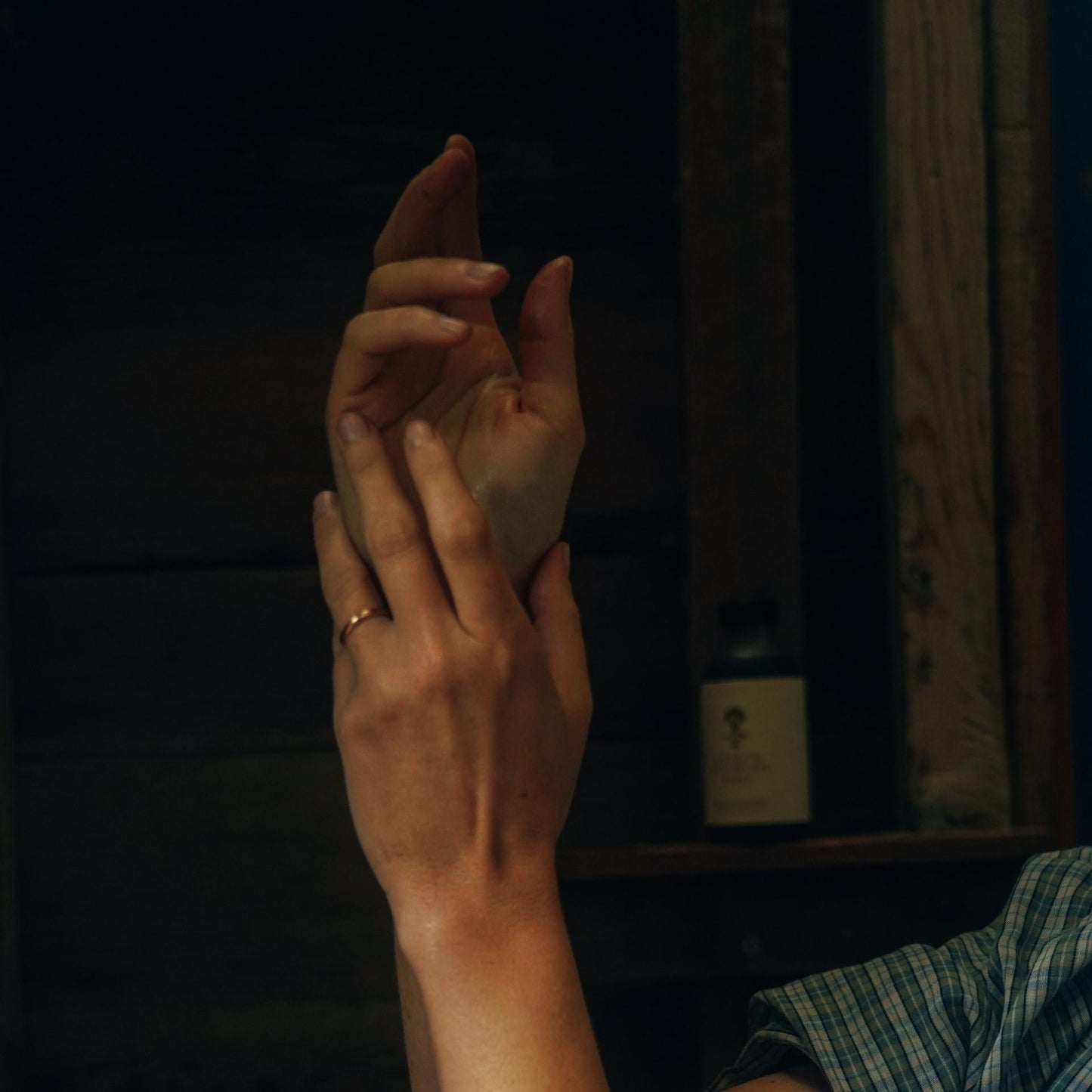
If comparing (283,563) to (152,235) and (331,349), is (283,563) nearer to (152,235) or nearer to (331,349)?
(331,349)

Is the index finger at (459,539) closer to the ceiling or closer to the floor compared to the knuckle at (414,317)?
closer to the floor

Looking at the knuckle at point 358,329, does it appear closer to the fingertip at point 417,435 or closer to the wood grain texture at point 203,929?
the fingertip at point 417,435

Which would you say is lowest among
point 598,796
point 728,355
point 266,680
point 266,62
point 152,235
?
point 598,796

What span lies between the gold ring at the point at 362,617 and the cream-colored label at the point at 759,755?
1.14 feet

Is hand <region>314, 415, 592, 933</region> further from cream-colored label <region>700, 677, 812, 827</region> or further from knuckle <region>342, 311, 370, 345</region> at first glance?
cream-colored label <region>700, 677, 812, 827</region>

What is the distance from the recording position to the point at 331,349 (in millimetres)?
1113

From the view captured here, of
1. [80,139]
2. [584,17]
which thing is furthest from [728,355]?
[80,139]

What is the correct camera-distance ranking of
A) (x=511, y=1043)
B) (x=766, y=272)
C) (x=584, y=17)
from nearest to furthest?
(x=511, y=1043)
(x=766, y=272)
(x=584, y=17)

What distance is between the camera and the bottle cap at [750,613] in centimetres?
89

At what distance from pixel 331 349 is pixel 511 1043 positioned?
0.72m

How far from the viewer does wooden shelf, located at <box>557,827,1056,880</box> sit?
866 mm

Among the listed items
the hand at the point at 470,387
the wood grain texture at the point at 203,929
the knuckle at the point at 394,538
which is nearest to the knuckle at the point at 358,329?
the hand at the point at 470,387

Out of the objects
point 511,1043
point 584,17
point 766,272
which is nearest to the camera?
point 511,1043

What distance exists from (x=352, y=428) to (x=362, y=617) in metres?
0.09
